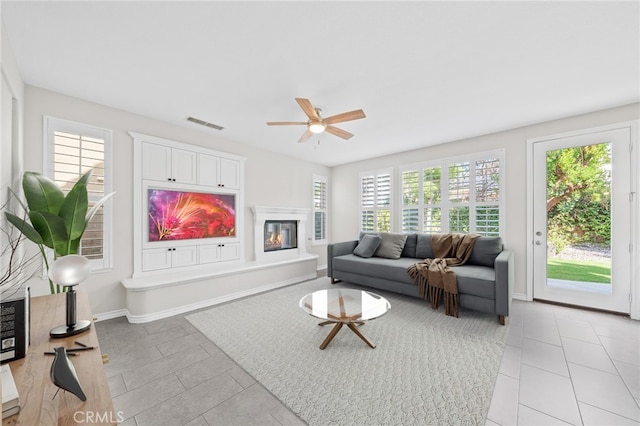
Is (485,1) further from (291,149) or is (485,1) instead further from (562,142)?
(291,149)

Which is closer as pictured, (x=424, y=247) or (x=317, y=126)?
(x=317, y=126)

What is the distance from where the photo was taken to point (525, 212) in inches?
141

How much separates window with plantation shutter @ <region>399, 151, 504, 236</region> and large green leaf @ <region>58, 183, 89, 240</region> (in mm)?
4509

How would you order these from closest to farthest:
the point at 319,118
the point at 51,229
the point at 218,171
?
the point at 51,229 → the point at 319,118 → the point at 218,171

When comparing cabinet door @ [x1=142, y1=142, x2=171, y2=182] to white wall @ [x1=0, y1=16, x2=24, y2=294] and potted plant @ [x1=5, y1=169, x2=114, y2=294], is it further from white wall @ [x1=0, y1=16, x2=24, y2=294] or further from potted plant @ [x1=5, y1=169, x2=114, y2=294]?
potted plant @ [x1=5, y1=169, x2=114, y2=294]

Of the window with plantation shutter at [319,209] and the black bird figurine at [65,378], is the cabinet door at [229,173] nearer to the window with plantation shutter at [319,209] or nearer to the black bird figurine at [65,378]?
the window with plantation shutter at [319,209]

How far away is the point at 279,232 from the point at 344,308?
2704 millimetres

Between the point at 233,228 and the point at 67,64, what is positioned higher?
the point at 67,64

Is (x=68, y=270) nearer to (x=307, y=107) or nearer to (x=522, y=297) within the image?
(x=307, y=107)

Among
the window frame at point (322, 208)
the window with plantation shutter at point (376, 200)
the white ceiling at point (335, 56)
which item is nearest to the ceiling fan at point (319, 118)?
the white ceiling at point (335, 56)

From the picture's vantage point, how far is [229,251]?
13.5 ft

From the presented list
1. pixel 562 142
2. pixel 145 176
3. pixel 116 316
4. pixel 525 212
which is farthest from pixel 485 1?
pixel 116 316

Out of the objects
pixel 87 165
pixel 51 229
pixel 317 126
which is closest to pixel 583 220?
pixel 317 126

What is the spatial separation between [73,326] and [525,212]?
4.81m
